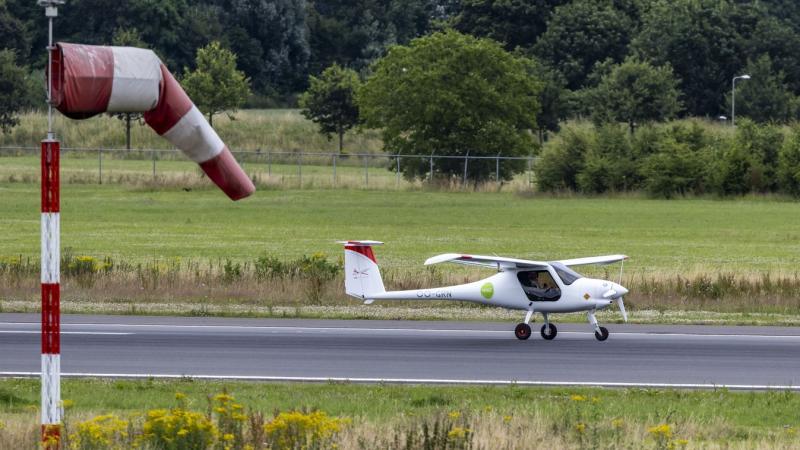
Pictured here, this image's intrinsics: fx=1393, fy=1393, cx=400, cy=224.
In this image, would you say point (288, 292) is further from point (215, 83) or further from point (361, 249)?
point (215, 83)

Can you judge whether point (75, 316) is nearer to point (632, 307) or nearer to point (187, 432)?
point (632, 307)

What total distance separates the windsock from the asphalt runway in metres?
9.44

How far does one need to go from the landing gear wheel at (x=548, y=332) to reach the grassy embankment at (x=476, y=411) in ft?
18.1

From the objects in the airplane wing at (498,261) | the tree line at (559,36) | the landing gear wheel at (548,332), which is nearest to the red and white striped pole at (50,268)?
the airplane wing at (498,261)

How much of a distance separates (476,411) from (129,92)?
6.44 meters

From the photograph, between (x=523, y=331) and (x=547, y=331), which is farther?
(x=547, y=331)

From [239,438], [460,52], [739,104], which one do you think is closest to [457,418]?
[239,438]

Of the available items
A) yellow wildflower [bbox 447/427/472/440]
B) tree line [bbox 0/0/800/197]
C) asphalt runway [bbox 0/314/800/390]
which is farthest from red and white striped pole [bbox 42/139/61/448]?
tree line [bbox 0/0/800/197]

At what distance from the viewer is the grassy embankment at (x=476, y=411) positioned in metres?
12.0

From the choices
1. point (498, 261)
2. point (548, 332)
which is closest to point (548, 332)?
point (548, 332)

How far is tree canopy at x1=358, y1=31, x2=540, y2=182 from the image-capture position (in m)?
73.7

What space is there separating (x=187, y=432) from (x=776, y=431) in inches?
253

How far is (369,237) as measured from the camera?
46531 millimetres

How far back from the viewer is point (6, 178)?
239 ft
